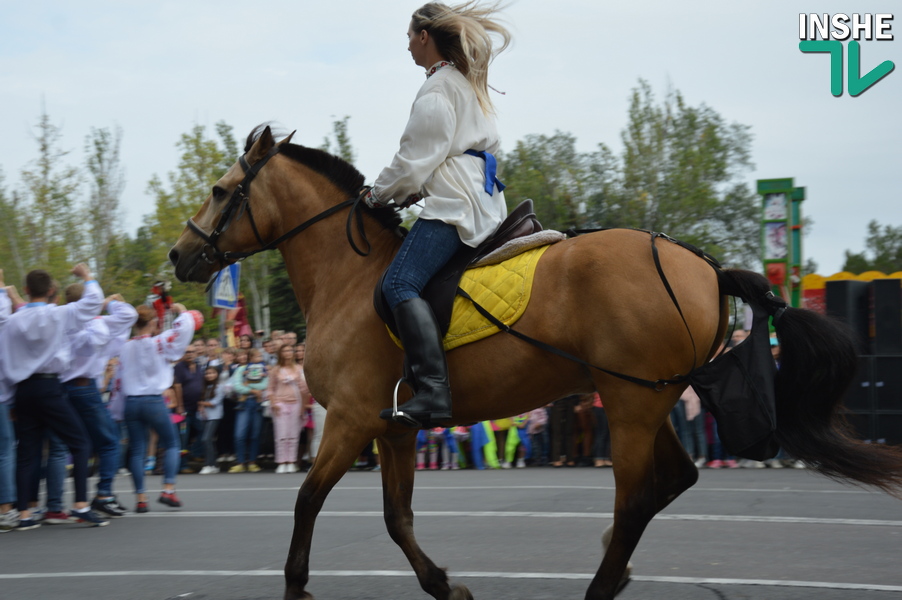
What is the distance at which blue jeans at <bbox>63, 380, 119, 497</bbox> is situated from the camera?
9695 millimetres

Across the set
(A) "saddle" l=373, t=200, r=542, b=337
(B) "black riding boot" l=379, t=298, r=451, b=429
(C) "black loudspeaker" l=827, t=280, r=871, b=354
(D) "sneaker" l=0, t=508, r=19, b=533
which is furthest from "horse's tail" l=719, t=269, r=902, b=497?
(C) "black loudspeaker" l=827, t=280, r=871, b=354

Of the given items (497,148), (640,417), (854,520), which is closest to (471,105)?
(497,148)

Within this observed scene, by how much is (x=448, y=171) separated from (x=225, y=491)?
8.29 metres

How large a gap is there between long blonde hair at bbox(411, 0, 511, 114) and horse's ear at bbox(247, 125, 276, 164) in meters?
1.17

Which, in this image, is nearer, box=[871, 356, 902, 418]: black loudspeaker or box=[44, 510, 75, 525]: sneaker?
box=[44, 510, 75, 525]: sneaker

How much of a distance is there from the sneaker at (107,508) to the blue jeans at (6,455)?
858 millimetres

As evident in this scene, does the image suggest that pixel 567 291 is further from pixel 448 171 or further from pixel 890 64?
pixel 890 64

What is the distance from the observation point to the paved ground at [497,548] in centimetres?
554

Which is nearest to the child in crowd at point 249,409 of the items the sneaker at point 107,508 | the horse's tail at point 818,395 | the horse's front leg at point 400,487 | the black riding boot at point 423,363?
the sneaker at point 107,508

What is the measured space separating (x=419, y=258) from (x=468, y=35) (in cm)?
130

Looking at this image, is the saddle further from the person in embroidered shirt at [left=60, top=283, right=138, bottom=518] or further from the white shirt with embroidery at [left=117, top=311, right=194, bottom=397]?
the white shirt with embroidery at [left=117, top=311, right=194, bottom=397]

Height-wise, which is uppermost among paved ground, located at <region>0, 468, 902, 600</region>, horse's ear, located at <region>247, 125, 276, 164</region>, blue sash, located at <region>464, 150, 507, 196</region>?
horse's ear, located at <region>247, 125, 276, 164</region>

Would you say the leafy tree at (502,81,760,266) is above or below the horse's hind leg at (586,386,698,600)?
above

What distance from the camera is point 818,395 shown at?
4793 millimetres
